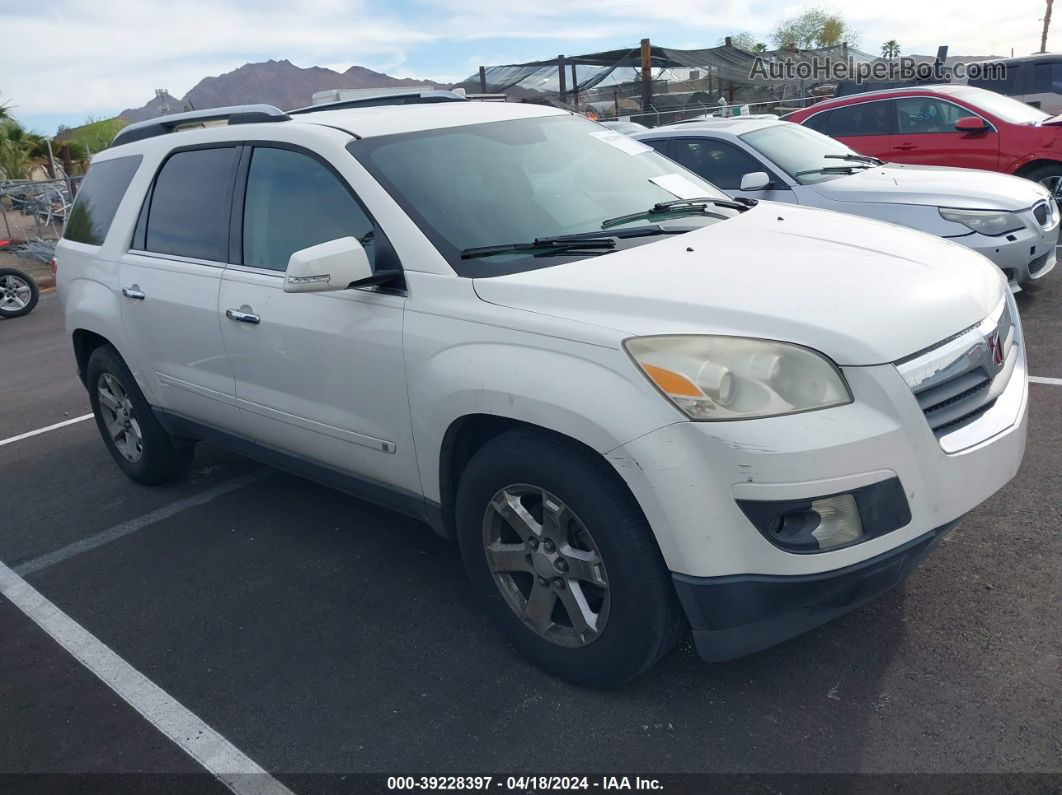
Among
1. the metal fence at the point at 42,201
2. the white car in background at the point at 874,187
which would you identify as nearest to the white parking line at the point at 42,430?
the white car in background at the point at 874,187

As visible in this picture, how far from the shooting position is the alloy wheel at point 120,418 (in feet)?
16.6

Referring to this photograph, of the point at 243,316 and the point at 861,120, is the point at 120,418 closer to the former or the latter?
the point at 243,316

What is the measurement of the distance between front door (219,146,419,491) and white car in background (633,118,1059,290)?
13.5 feet

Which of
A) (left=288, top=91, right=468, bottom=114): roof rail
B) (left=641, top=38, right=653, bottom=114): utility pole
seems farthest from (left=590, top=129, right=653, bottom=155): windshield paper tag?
(left=641, top=38, right=653, bottom=114): utility pole

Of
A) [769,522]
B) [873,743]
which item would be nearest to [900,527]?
[769,522]

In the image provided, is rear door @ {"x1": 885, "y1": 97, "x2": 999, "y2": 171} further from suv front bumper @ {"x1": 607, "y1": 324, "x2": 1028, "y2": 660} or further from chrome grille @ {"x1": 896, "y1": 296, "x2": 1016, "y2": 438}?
suv front bumper @ {"x1": 607, "y1": 324, "x2": 1028, "y2": 660}

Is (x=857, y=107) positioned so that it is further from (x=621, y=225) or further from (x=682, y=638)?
(x=682, y=638)

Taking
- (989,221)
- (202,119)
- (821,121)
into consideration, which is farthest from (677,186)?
(821,121)

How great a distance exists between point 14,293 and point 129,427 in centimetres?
912

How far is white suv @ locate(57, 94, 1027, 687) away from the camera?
2465 mm

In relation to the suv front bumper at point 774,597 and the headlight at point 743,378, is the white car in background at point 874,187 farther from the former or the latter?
the suv front bumper at point 774,597

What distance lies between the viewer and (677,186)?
3955 millimetres

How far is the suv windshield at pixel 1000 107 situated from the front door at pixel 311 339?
344 inches

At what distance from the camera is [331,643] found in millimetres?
3438
